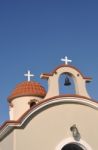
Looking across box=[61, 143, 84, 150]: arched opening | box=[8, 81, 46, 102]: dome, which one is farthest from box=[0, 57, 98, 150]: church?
box=[8, 81, 46, 102]: dome

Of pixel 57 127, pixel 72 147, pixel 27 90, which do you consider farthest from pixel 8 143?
pixel 27 90

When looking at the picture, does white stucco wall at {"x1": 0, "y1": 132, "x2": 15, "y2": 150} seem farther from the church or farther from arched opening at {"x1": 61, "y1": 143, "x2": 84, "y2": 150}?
arched opening at {"x1": 61, "y1": 143, "x2": 84, "y2": 150}

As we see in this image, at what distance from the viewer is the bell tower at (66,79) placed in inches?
627

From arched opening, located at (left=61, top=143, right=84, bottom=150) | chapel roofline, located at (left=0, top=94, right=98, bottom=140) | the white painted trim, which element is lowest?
the white painted trim

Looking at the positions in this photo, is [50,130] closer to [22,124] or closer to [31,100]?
[22,124]

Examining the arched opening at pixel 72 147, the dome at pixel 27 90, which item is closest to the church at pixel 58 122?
the arched opening at pixel 72 147

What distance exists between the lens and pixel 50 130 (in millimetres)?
15156

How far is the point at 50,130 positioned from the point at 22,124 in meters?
1.34

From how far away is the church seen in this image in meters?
14.8

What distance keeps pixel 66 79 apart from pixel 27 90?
2.72 m

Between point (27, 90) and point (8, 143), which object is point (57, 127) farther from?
point (27, 90)

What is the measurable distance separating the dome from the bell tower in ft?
7.62

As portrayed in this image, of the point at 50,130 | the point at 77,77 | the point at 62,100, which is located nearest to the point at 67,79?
the point at 77,77

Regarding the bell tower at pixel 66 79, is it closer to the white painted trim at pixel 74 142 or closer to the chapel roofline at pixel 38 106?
the chapel roofline at pixel 38 106
